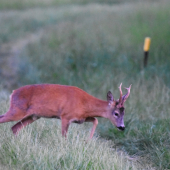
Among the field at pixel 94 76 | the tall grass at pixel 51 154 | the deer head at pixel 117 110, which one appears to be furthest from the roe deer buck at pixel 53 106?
the tall grass at pixel 51 154

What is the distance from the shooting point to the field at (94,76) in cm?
628

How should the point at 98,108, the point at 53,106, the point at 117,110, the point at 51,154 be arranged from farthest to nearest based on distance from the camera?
1. the point at 98,108
2. the point at 117,110
3. the point at 53,106
4. the point at 51,154

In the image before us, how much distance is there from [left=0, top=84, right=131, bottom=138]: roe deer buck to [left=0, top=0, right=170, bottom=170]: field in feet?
0.86

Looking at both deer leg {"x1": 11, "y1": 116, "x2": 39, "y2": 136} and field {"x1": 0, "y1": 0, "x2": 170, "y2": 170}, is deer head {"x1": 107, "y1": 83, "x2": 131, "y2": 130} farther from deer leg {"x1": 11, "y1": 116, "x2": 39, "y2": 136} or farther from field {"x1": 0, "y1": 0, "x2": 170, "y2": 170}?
deer leg {"x1": 11, "y1": 116, "x2": 39, "y2": 136}

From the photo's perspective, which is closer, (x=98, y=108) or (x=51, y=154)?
(x=51, y=154)

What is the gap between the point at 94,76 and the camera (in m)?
13.4

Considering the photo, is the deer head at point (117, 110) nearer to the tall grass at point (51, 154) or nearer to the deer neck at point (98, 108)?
the deer neck at point (98, 108)

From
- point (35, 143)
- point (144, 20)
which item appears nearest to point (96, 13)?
point (144, 20)

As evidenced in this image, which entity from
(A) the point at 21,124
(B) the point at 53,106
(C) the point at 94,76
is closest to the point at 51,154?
(B) the point at 53,106

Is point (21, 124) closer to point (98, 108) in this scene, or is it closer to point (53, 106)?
point (53, 106)

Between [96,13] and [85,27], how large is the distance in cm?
449

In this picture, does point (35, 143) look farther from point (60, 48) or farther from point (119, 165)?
point (60, 48)

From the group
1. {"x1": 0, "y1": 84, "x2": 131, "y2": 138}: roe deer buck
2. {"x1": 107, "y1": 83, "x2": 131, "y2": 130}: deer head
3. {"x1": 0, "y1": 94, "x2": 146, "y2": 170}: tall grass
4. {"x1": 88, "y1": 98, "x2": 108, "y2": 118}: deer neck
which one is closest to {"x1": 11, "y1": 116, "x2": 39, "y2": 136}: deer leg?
{"x1": 0, "y1": 84, "x2": 131, "y2": 138}: roe deer buck

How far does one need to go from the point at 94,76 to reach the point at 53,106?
602 centimetres
